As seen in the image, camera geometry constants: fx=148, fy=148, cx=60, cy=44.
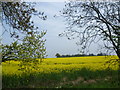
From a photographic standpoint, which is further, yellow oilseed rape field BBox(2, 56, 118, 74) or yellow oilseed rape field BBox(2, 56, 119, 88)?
yellow oilseed rape field BBox(2, 56, 118, 74)

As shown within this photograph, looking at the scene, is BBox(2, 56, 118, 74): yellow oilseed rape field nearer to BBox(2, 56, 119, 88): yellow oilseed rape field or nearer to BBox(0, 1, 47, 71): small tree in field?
BBox(2, 56, 119, 88): yellow oilseed rape field

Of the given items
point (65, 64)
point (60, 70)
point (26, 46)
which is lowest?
point (60, 70)

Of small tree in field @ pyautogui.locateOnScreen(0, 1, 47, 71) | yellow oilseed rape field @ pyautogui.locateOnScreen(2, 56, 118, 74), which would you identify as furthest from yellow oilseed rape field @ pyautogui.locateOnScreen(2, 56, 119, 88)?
small tree in field @ pyautogui.locateOnScreen(0, 1, 47, 71)

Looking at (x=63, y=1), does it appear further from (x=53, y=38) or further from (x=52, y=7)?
(x=53, y=38)

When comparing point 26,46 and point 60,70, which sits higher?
point 26,46

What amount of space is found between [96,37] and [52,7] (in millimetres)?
1518

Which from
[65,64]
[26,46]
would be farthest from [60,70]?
[26,46]

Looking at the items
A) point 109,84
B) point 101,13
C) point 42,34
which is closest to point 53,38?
point 42,34

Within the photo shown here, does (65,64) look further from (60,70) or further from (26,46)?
(26,46)

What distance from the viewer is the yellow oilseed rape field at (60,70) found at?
3861 mm

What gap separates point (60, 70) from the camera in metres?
4.05

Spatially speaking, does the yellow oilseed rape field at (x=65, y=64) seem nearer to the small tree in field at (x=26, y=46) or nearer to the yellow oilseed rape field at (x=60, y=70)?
the yellow oilseed rape field at (x=60, y=70)

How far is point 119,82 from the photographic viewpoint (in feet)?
12.3

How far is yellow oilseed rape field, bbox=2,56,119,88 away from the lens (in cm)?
386
